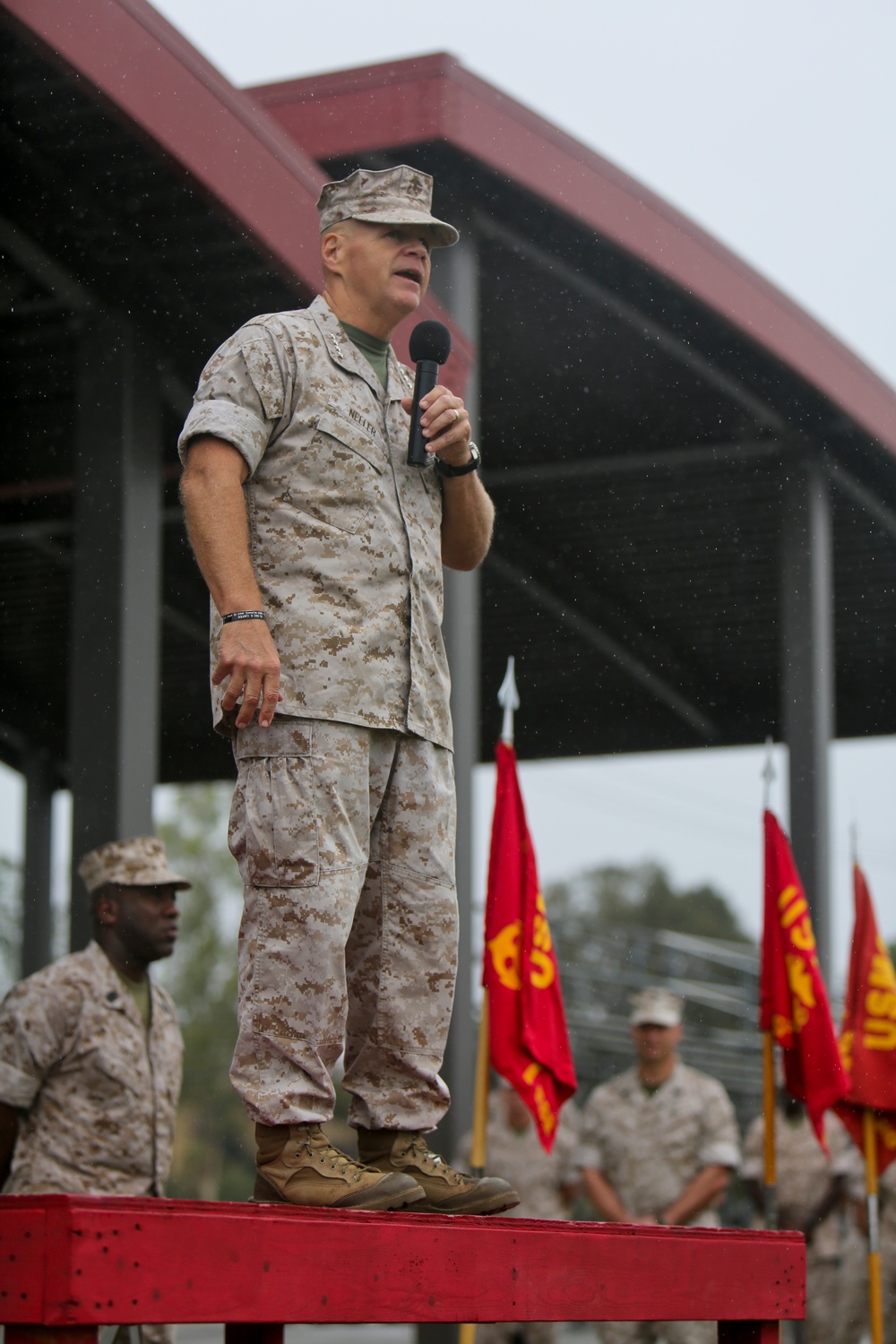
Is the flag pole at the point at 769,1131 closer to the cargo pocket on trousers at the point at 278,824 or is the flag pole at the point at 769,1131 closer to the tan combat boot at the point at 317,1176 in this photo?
the tan combat boot at the point at 317,1176

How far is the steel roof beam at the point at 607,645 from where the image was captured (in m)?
11.0

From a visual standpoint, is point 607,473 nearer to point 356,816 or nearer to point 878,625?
point 878,625

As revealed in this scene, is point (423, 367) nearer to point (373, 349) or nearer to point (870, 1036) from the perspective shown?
point (373, 349)

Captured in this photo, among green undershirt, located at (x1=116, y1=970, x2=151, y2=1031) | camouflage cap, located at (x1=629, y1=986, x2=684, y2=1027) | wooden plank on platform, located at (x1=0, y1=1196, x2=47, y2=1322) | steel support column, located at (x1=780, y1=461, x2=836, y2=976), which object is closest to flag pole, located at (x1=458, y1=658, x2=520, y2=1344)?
green undershirt, located at (x1=116, y1=970, x2=151, y2=1031)

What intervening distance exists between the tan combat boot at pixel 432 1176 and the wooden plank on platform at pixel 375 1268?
0.15 m

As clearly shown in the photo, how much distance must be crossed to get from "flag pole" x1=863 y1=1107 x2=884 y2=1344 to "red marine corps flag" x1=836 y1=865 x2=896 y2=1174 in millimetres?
46

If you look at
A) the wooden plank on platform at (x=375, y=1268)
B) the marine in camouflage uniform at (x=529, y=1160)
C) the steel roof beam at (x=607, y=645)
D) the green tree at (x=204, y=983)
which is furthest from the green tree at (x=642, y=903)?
the wooden plank on platform at (x=375, y=1268)

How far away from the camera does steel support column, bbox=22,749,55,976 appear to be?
1184cm

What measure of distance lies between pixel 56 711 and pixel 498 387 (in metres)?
6.36

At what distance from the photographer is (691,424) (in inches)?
362

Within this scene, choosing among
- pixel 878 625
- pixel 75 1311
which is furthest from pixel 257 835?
pixel 878 625

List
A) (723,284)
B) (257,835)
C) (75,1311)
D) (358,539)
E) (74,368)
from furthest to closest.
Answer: (723,284) < (74,368) < (358,539) < (257,835) < (75,1311)

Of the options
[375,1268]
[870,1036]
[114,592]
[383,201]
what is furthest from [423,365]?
[870,1036]

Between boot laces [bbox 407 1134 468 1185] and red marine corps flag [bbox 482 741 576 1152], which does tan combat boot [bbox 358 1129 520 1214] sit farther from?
red marine corps flag [bbox 482 741 576 1152]
